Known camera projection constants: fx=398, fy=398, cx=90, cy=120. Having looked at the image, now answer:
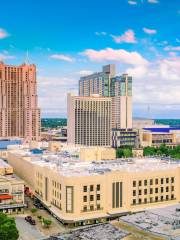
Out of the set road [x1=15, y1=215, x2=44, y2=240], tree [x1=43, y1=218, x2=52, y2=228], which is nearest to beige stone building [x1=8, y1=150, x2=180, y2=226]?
tree [x1=43, y1=218, x2=52, y2=228]

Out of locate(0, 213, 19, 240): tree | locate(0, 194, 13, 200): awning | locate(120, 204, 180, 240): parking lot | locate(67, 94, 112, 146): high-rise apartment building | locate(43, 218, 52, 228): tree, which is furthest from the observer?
locate(67, 94, 112, 146): high-rise apartment building

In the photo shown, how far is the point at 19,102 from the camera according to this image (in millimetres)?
188000

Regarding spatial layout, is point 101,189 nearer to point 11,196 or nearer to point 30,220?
point 30,220

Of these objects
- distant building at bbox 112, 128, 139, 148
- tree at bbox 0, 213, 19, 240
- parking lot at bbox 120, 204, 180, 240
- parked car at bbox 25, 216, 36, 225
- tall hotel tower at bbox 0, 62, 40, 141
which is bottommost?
parked car at bbox 25, 216, 36, 225

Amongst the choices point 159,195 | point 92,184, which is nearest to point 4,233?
point 92,184

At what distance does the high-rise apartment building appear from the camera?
18550 cm

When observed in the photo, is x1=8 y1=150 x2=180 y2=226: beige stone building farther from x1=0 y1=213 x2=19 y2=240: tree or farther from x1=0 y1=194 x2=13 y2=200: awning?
x1=0 y1=213 x2=19 y2=240: tree

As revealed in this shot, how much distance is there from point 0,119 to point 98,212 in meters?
122

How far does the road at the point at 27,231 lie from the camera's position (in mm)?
61369

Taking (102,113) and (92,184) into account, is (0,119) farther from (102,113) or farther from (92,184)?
(92,184)

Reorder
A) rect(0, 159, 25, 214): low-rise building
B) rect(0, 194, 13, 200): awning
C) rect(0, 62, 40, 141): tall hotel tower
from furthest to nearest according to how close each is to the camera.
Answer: rect(0, 62, 40, 141): tall hotel tower → rect(0, 194, 13, 200): awning → rect(0, 159, 25, 214): low-rise building

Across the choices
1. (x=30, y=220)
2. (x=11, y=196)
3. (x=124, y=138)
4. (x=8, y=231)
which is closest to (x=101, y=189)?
(x=30, y=220)

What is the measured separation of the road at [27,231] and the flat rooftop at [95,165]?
432 inches

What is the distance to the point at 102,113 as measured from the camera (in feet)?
620
